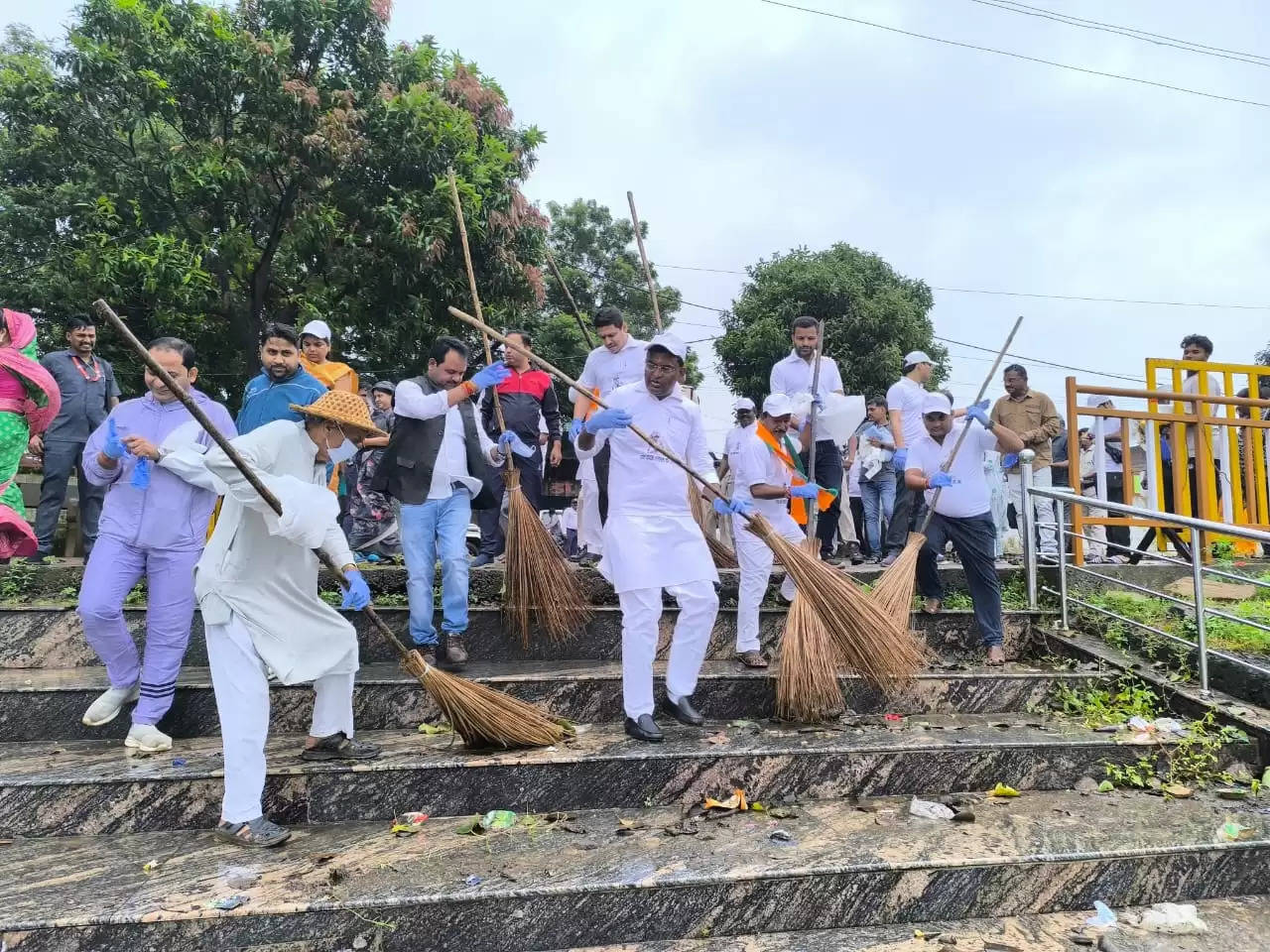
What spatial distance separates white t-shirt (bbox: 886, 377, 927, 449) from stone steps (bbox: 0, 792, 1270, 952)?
3.13 m

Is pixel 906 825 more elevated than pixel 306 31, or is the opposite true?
pixel 306 31

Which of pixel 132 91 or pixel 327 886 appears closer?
pixel 327 886

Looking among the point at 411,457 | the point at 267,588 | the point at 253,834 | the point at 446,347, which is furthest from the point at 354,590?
the point at 446,347

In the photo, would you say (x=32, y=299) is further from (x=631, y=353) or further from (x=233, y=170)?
(x=631, y=353)

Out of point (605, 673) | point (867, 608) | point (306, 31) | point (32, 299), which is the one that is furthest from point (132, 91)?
point (867, 608)

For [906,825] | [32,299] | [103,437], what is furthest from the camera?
[32,299]

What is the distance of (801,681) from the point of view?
412cm

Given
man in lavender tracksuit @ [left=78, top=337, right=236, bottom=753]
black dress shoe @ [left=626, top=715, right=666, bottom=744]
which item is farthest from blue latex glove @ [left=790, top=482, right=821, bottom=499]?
man in lavender tracksuit @ [left=78, top=337, right=236, bottom=753]

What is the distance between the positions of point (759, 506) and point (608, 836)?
241 centimetres

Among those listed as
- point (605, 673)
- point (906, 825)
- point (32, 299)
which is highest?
point (32, 299)

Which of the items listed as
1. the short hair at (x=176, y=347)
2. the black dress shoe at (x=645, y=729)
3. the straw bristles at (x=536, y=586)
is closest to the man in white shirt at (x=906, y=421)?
the straw bristles at (x=536, y=586)

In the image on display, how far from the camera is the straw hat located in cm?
328

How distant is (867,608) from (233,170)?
9654mm

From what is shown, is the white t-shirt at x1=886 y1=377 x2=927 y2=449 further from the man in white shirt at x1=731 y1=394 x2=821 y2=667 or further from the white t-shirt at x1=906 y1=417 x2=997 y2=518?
the man in white shirt at x1=731 y1=394 x2=821 y2=667
